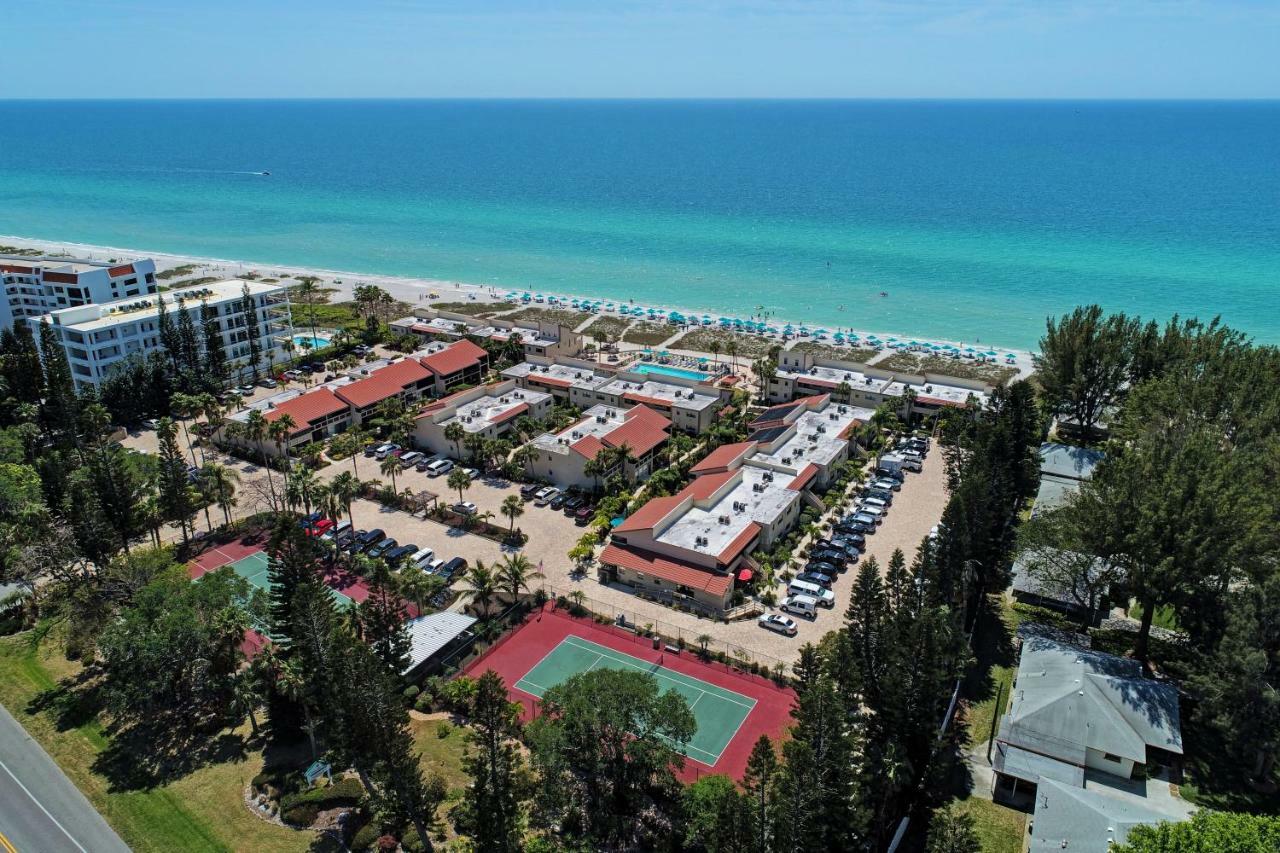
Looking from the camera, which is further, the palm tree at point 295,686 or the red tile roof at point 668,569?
the red tile roof at point 668,569

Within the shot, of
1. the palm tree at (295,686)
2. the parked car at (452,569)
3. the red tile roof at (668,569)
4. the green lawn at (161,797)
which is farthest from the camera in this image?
the parked car at (452,569)

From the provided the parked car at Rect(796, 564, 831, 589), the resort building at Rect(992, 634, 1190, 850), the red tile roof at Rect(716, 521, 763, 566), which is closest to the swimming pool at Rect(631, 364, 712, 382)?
the red tile roof at Rect(716, 521, 763, 566)

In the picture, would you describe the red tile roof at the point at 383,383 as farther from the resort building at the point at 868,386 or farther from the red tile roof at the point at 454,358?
the resort building at the point at 868,386

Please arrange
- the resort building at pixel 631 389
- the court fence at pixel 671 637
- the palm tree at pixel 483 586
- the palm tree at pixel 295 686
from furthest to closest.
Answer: the resort building at pixel 631 389 → the palm tree at pixel 483 586 → the court fence at pixel 671 637 → the palm tree at pixel 295 686

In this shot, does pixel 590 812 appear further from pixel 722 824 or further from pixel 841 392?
pixel 841 392

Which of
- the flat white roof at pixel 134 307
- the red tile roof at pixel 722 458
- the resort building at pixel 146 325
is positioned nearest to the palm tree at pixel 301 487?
the red tile roof at pixel 722 458

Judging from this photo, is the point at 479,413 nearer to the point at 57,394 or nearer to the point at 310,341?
the point at 57,394

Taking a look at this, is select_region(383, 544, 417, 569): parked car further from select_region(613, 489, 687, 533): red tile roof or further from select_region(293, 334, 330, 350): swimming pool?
select_region(293, 334, 330, 350): swimming pool
